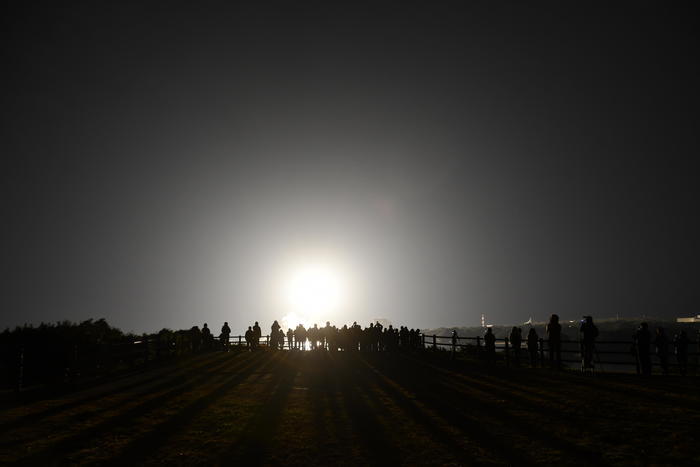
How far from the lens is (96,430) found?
9.16 metres

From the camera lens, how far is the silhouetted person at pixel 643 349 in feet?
54.7

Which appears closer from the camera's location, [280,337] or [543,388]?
[543,388]

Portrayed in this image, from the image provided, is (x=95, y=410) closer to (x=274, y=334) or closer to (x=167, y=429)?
(x=167, y=429)

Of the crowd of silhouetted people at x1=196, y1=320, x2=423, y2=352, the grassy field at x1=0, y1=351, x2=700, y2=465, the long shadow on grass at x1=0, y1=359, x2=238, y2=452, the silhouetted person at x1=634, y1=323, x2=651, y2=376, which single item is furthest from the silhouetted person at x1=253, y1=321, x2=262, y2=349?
the silhouetted person at x1=634, y1=323, x2=651, y2=376

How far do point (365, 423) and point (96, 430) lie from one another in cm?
583

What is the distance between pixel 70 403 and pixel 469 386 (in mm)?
12459

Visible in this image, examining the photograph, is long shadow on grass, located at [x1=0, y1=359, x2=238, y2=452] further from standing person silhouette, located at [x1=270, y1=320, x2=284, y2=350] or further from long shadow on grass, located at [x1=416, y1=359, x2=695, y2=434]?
standing person silhouette, located at [x1=270, y1=320, x2=284, y2=350]

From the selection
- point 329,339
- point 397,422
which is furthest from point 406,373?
point 329,339

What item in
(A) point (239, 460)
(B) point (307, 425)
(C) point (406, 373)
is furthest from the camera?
(C) point (406, 373)

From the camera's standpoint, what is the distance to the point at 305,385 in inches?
592

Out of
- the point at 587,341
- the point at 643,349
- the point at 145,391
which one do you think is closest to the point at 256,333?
the point at 145,391

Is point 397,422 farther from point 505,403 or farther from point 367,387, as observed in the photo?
point 367,387

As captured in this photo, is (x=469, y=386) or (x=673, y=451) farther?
Result: (x=469, y=386)

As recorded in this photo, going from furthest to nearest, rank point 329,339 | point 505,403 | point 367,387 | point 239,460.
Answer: point 329,339 → point 367,387 → point 505,403 → point 239,460
